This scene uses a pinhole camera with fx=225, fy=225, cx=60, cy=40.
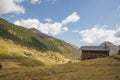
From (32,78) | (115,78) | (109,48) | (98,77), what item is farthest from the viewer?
(109,48)

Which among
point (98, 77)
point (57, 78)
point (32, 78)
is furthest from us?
point (32, 78)

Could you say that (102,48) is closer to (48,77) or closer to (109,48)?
(109,48)

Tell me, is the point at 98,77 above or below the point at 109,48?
below

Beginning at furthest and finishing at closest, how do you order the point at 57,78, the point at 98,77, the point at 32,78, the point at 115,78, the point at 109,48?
the point at 109,48 → the point at 32,78 → the point at 57,78 → the point at 98,77 → the point at 115,78

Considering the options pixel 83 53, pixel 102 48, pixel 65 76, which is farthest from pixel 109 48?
pixel 65 76

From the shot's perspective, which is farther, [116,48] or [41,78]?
[116,48]

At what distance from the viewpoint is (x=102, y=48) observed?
9481 cm

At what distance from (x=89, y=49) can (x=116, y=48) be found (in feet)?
42.7

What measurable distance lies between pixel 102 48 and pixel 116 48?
8.16 meters

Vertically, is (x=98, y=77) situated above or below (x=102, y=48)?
below

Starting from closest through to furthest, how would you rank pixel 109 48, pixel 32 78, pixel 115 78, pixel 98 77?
1. pixel 115 78
2. pixel 98 77
3. pixel 32 78
4. pixel 109 48

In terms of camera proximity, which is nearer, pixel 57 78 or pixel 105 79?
pixel 105 79

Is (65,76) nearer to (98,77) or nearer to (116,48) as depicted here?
(98,77)

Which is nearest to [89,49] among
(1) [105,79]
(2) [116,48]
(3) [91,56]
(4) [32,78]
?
(3) [91,56]
